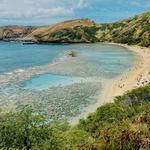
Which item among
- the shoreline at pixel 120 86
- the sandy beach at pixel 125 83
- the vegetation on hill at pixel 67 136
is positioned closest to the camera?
the vegetation on hill at pixel 67 136

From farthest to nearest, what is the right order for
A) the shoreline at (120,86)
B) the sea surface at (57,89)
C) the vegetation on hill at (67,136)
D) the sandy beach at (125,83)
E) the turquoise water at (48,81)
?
the turquoise water at (48,81)
the sandy beach at (125,83)
the shoreline at (120,86)
the sea surface at (57,89)
the vegetation on hill at (67,136)

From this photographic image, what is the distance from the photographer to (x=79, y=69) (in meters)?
124

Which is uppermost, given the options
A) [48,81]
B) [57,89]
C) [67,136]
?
[67,136]

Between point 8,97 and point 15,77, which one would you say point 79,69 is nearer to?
point 15,77

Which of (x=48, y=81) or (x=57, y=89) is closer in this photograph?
(x=57, y=89)

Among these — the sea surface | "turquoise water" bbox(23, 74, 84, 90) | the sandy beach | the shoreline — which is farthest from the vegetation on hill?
"turquoise water" bbox(23, 74, 84, 90)

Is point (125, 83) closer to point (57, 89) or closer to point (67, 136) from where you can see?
point (57, 89)

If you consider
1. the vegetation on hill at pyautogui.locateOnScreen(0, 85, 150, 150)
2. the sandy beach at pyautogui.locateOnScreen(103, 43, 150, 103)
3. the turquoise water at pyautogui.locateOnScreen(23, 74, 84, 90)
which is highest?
the vegetation on hill at pyautogui.locateOnScreen(0, 85, 150, 150)

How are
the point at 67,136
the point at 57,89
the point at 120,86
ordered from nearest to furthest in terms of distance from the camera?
1. the point at 67,136
2. the point at 57,89
3. the point at 120,86

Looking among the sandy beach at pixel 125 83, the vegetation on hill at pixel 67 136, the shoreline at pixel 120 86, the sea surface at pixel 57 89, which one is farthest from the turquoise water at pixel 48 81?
the vegetation on hill at pixel 67 136

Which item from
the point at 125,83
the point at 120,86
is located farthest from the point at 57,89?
the point at 125,83

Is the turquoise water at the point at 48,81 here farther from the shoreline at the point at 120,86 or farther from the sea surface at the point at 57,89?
the shoreline at the point at 120,86

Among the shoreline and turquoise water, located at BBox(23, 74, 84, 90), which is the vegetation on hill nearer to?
the shoreline

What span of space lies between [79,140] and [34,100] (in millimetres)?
37892
